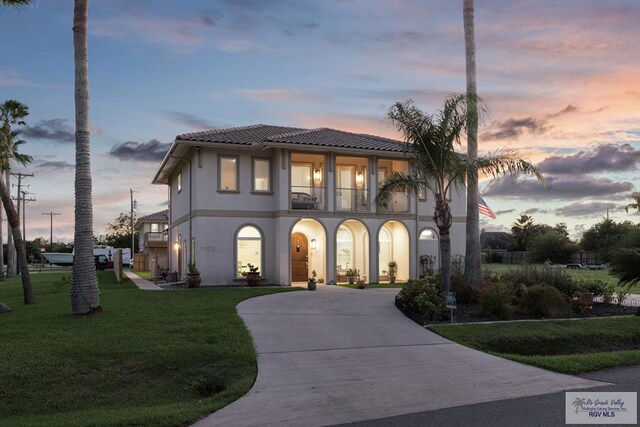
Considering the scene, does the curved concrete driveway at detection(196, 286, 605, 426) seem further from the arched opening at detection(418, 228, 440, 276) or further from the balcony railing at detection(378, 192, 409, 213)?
the arched opening at detection(418, 228, 440, 276)

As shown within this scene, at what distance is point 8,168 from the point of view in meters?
24.9

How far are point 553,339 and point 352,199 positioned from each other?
47.2ft

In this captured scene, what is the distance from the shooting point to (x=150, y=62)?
19.0 metres

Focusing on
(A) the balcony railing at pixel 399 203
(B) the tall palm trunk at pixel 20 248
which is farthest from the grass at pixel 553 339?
(A) the balcony railing at pixel 399 203

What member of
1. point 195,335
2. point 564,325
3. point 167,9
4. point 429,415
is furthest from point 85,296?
point 564,325

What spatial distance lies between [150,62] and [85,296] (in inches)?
339

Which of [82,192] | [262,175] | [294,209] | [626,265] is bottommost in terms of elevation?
[626,265]

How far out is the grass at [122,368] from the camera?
754cm

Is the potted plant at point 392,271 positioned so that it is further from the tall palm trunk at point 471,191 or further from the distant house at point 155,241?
the distant house at point 155,241

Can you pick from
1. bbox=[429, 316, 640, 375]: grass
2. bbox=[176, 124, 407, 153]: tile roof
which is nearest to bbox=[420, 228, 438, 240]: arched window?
bbox=[176, 124, 407, 153]: tile roof

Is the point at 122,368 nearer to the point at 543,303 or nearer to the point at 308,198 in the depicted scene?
the point at 543,303

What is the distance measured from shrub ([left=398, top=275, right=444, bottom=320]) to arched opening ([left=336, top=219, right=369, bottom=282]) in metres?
9.96

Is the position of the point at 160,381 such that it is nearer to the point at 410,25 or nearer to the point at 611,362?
the point at 611,362

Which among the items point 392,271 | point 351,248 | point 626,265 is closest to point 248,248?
point 351,248
